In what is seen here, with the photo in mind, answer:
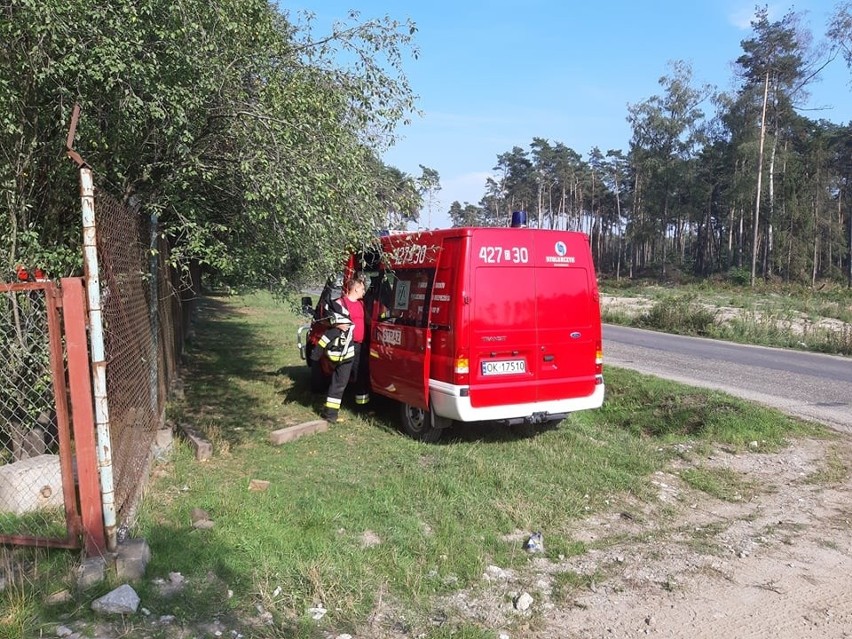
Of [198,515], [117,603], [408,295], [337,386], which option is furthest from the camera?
[337,386]

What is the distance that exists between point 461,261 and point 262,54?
2.47 m

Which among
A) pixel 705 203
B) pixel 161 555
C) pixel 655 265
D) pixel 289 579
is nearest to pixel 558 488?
pixel 289 579

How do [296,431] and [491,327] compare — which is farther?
[296,431]

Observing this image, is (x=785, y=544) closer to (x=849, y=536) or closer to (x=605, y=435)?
(x=849, y=536)

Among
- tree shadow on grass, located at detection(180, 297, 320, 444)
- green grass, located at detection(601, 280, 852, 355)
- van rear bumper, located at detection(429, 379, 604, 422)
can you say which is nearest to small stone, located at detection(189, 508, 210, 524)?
tree shadow on grass, located at detection(180, 297, 320, 444)

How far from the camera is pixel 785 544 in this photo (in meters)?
4.50

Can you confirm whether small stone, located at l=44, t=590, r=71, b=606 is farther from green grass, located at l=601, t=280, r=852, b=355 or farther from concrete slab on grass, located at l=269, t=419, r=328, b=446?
green grass, located at l=601, t=280, r=852, b=355

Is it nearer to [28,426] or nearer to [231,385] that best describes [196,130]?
[28,426]

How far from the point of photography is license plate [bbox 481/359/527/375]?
6.25 meters

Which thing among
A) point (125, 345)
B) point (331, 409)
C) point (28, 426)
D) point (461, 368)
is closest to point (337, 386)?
point (331, 409)

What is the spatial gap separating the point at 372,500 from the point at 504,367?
78.5 inches

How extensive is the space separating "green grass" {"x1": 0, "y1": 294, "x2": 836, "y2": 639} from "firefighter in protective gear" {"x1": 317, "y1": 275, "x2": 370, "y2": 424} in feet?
1.20

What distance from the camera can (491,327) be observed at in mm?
6262

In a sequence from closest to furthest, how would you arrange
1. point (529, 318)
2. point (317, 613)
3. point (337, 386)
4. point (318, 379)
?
1. point (317, 613)
2. point (529, 318)
3. point (337, 386)
4. point (318, 379)
